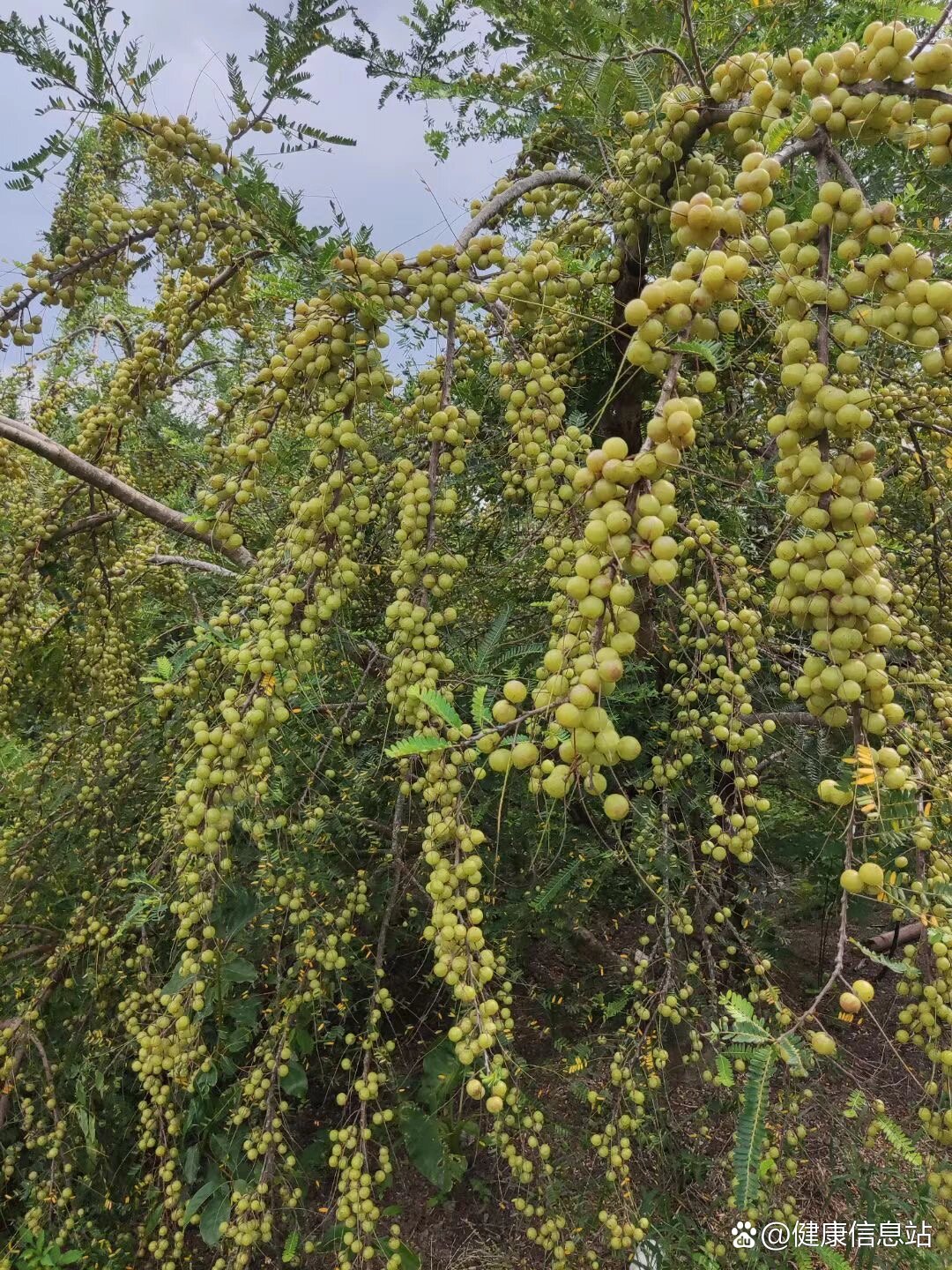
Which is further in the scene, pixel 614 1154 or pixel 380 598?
pixel 380 598

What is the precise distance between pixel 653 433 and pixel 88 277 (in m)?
2.27

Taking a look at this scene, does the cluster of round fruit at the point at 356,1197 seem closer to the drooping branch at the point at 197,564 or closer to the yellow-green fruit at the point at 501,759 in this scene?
the yellow-green fruit at the point at 501,759

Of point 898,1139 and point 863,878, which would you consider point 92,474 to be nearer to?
point 863,878

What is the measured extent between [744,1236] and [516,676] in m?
1.82

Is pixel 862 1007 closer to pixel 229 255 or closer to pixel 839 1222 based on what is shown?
pixel 229 255

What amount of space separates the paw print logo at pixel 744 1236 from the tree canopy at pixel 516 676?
122mm

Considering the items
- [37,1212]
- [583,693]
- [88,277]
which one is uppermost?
[88,277]

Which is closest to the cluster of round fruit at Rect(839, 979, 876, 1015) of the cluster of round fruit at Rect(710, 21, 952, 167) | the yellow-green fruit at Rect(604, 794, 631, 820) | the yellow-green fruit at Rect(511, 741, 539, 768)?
the yellow-green fruit at Rect(604, 794, 631, 820)

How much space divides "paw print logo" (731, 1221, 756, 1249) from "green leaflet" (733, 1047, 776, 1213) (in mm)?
1387

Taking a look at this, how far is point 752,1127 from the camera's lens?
0.99 m

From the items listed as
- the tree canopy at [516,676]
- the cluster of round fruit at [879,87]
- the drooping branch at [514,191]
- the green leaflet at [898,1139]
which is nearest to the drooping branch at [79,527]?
the tree canopy at [516,676]

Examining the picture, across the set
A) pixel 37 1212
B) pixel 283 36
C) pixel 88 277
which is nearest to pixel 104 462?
pixel 88 277

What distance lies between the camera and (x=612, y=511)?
2.42ft

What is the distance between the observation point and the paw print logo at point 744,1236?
6.52 feet
